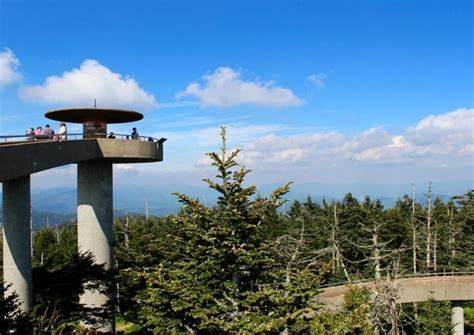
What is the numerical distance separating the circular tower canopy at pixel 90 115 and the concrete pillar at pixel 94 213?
2354 mm

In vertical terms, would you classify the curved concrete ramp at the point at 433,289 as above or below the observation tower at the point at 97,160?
below

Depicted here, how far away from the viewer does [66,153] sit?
18.0 m

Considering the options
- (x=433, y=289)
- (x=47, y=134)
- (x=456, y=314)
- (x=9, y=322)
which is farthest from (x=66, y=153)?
(x=456, y=314)

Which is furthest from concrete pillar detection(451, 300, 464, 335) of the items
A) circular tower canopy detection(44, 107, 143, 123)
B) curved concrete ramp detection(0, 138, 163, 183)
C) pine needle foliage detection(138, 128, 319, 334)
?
circular tower canopy detection(44, 107, 143, 123)

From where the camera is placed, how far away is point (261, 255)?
15.9m

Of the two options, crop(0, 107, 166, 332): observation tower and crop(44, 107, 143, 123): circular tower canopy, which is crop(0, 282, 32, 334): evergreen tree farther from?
crop(44, 107, 143, 123): circular tower canopy

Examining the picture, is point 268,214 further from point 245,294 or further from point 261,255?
point 245,294

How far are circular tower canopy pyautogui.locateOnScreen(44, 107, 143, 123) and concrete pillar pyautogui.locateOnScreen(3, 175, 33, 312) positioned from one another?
6.36 meters

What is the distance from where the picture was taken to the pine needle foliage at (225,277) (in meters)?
15.1

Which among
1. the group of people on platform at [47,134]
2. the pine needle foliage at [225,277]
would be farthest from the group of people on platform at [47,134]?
the pine needle foliage at [225,277]

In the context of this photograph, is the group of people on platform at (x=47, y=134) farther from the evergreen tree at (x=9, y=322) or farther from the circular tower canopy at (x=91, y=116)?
the evergreen tree at (x=9, y=322)

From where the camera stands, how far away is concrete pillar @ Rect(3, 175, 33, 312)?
15.7 metres

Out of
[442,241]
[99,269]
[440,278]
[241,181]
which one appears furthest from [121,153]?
[442,241]

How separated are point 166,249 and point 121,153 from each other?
16.9 m
